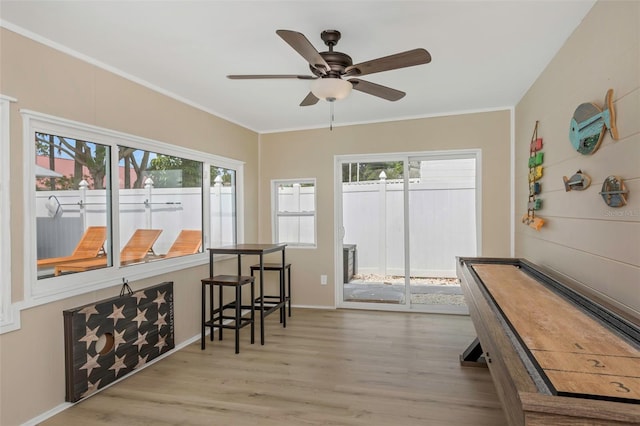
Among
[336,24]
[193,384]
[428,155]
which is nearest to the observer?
[336,24]

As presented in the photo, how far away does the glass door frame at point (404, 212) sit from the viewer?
454cm

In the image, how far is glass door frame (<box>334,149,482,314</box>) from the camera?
179 inches

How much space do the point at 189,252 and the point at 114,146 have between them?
1417mm

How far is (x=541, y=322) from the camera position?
5.21ft

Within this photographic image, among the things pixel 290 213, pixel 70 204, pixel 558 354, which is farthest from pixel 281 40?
pixel 290 213

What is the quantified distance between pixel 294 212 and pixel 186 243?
1.78 m

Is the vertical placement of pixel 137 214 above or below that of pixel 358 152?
below

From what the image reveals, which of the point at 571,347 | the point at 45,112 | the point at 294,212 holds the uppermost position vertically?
the point at 45,112

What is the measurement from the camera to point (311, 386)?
9.17ft

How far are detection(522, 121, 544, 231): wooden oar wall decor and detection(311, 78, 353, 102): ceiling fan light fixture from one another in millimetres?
1944

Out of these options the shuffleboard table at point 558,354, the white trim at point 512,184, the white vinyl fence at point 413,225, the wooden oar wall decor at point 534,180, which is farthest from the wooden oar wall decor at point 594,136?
the white vinyl fence at point 413,225

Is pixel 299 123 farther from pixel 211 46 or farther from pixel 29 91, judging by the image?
pixel 29 91

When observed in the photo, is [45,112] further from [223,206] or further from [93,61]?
[223,206]

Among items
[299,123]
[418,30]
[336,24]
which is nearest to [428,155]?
[299,123]
